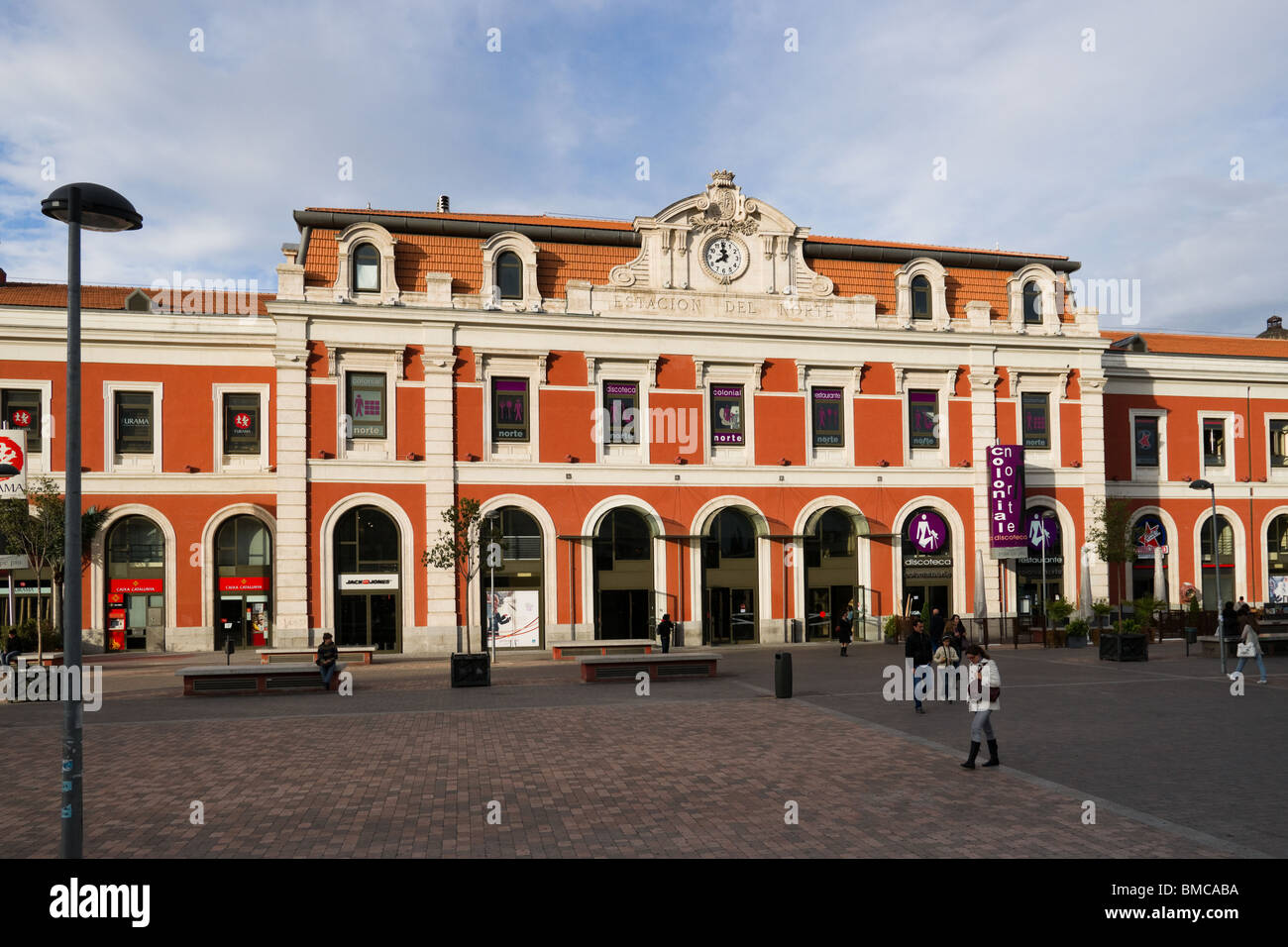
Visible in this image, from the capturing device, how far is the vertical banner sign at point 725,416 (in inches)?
1414

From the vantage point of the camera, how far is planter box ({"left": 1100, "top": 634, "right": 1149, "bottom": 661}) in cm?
2683

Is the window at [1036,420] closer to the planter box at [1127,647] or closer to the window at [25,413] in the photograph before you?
the planter box at [1127,647]

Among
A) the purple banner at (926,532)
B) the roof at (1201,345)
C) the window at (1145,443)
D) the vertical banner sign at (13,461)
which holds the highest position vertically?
the roof at (1201,345)

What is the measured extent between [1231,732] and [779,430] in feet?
71.9

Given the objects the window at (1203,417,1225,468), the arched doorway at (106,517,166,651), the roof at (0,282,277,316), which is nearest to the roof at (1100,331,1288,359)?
the window at (1203,417,1225,468)

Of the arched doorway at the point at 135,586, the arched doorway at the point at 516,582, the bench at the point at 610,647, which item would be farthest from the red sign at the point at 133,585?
the bench at the point at 610,647

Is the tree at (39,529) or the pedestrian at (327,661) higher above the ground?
the tree at (39,529)

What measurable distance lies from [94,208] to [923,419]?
33427 mm

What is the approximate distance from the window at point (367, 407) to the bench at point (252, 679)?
11490mm

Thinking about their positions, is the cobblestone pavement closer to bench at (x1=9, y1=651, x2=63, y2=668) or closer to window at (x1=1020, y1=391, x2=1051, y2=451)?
bench at (x1=9, y1=651, x2=63, y2=668)

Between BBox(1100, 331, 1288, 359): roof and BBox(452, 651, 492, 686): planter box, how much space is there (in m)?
32.9

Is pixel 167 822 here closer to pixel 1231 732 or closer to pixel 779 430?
pixel 1231 732

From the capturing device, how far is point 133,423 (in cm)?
3428

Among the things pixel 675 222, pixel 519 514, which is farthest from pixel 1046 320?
pixel 519 514
